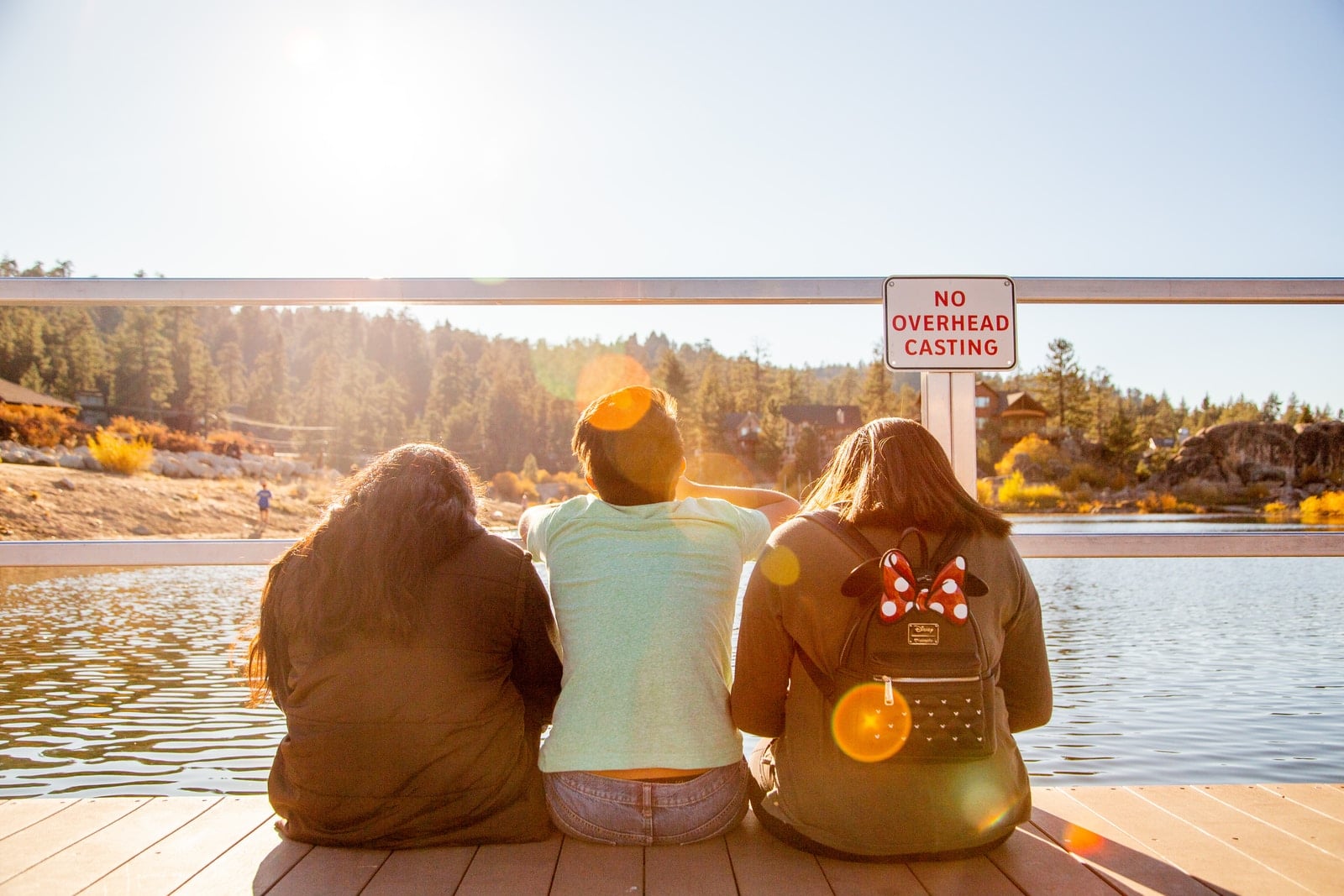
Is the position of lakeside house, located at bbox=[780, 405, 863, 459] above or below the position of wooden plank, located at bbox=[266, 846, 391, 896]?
above

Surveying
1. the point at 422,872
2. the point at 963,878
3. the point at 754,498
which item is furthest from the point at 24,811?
the point at 963,878

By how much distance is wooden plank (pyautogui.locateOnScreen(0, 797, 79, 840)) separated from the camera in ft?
6.66

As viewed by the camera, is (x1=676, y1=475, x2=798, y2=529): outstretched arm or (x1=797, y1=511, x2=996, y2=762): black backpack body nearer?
(x1=797, y1=511, x2=996, y2=762): black backpack body

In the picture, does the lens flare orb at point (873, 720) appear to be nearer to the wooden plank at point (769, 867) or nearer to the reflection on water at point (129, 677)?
the wooden plank at point (769, 867)

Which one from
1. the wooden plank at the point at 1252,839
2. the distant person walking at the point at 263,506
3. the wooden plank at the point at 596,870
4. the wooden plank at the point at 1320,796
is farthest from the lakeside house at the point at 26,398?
the wooden plank at the point at 1320,796

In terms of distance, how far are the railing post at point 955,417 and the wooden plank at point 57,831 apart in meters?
2.28

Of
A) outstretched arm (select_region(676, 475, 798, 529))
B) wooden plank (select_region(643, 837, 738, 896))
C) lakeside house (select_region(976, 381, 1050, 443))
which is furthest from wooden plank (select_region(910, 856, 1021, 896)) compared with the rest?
lakeside house (select_region(976, 381, 1050, 443))

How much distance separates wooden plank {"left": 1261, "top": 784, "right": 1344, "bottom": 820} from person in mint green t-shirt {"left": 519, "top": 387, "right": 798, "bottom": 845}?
1402 mm

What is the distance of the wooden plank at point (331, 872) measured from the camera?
1647 mm

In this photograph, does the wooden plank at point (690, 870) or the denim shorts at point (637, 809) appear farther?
the denim shorts at point (637, 809)

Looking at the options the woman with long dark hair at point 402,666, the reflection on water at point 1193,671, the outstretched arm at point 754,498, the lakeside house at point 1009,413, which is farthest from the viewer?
the reflection on water at point 1193,671

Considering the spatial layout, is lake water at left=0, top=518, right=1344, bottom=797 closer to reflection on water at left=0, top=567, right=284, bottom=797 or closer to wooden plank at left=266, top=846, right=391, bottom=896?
reflection on water at left=0, top=567, right=284, bottom=797

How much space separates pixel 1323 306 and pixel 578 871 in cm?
272

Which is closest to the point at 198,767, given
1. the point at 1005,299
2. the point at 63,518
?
the point at 63,518
